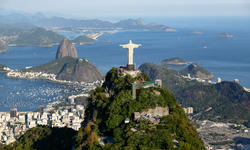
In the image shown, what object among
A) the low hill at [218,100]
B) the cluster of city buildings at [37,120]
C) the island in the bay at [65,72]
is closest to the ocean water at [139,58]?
the island in the bay at [65,72]

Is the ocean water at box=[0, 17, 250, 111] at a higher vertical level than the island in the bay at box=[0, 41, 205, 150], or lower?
lower

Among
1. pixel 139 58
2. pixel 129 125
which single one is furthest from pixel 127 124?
pixel 139 58

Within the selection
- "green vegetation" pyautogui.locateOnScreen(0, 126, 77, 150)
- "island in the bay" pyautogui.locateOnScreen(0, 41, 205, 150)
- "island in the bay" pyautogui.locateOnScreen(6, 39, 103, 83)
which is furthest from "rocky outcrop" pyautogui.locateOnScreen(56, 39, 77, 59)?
"island in the bay" pyautogui.locateOnScreen(0, 41, 205, 150)

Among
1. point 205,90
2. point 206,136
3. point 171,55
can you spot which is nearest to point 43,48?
point 171,55

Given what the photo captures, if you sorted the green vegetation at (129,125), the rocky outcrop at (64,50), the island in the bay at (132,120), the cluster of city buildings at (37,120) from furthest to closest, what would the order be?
the rocky outcrop at (64,50), the cluster of city buildings at (37,120), the island in the bay at (132,120), the green vegetation at (129,125)

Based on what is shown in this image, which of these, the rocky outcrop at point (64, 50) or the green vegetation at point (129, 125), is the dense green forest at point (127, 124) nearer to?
the green vegetation at point (129, 125)

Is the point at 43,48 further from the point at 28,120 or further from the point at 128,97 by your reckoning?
the point at 128,97

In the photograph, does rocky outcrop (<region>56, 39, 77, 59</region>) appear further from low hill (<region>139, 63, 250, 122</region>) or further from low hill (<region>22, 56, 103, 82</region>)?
low hill (<region>139, 63, 250, 122</region>)

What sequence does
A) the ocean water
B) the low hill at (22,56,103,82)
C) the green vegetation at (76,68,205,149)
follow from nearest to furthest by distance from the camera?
the green vegetation at (76,68,205,149)
the ocean water
the low hill at (22,56,103,82)
